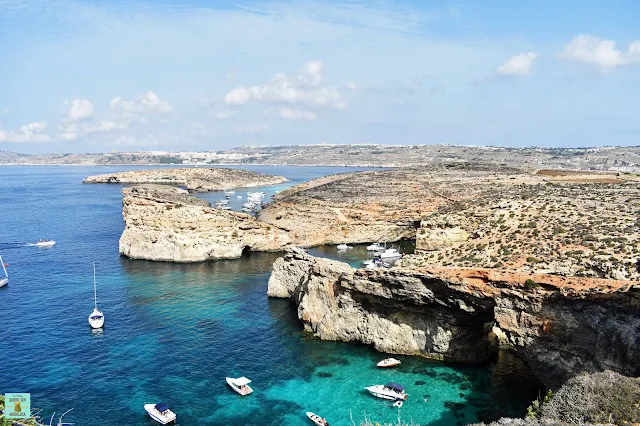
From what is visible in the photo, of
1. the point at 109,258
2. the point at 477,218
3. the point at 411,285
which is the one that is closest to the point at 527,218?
the point at 477,218

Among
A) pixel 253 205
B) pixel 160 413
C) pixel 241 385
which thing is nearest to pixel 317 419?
pixel 241 385


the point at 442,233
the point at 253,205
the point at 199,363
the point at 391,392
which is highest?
the point at 442,233

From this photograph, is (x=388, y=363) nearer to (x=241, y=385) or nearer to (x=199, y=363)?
(x=241, y=385)

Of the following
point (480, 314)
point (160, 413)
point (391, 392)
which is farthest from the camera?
point (480, 314)

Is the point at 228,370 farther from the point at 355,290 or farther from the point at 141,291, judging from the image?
the point at 141,291

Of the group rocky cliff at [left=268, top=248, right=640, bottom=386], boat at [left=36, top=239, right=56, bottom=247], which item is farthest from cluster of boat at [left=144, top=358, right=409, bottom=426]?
boat at [left=36, top=239, right=56, bottom=247]

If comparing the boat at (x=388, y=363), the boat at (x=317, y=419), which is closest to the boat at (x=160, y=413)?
the boat at (x=317, y=419)

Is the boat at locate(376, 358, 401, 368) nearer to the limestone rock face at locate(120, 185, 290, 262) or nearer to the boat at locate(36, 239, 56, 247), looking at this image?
the limestone rock face at locate(120, 185, 290, 262)
